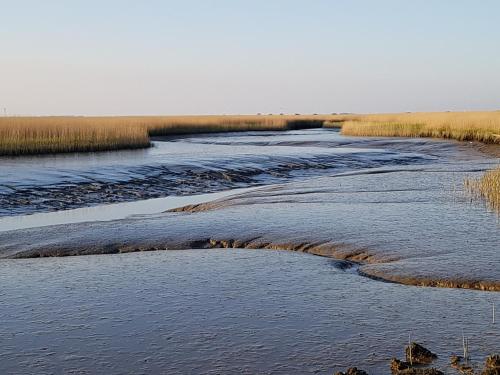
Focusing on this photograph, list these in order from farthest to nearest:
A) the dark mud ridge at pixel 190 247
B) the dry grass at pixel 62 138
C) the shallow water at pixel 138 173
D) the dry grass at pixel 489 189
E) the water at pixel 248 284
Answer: the dry grass at pixel 62 138, the shallow water at pixel 138 173, the dry grass at pixel 489 189, the dark mud ridge at pixel 190 247, the water at pixel 248 284

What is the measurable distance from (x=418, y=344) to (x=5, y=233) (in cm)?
694

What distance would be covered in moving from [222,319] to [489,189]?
928 centimetres

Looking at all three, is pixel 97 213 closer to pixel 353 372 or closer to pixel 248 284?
pixel 248 284

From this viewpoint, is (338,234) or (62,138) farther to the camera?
(62,138)

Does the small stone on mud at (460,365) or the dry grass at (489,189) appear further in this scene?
the dry grass at (489,189)

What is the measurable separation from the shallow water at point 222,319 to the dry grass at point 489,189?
579cm

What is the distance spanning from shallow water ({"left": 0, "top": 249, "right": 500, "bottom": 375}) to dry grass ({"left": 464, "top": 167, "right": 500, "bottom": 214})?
5.79 meters

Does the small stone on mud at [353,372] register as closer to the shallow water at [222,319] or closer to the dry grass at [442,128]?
the shallow water at [222,319]

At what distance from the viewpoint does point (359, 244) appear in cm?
817

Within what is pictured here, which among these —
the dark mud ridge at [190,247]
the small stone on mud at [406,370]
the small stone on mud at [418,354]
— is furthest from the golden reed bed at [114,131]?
the small stone on mud at [406,370]

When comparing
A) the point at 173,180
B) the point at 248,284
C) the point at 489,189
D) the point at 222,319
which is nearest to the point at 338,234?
the point at 248,284

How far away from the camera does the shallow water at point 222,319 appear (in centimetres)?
445

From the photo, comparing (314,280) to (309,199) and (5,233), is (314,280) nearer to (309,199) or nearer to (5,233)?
(5,233)

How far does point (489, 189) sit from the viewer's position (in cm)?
1307
